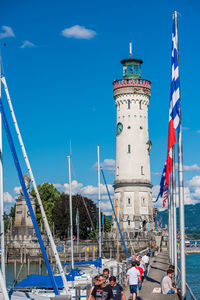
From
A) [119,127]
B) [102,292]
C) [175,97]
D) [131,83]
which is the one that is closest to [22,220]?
[119,127]

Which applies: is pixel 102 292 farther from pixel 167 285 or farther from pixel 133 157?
pixel 133 157

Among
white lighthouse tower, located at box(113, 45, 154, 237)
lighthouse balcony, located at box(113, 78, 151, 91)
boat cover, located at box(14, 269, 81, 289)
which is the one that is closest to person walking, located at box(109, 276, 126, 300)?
boat cover, located at box(14, 269, 81, 289)

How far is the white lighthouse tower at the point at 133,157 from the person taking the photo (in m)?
88.2

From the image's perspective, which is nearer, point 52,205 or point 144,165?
point 144,165

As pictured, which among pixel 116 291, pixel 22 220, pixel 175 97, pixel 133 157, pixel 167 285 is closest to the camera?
pixel 116 291

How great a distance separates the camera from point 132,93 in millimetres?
89625

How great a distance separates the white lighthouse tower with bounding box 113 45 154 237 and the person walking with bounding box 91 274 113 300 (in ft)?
239

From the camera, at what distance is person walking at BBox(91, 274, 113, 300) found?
14766 mm

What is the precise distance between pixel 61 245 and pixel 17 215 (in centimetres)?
771

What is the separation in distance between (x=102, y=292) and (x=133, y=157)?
2919 inches

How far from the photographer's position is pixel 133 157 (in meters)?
88.7

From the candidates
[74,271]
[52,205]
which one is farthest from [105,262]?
[52,205]

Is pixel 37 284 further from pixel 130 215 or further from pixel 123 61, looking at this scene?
pixel 123 61

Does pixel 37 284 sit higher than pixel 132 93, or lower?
lower
